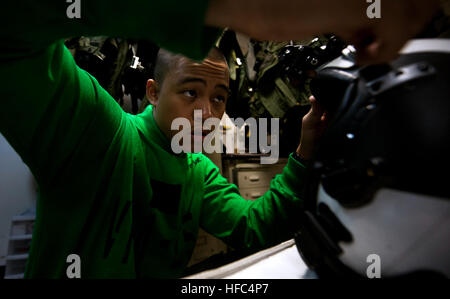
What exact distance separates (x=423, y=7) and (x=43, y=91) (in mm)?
609

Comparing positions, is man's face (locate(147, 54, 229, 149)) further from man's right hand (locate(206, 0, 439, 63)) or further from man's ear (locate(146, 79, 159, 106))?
man's right hand (locate(206, 0, 439, 63))

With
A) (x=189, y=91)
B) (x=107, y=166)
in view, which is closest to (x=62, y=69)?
(x=107, y=166)

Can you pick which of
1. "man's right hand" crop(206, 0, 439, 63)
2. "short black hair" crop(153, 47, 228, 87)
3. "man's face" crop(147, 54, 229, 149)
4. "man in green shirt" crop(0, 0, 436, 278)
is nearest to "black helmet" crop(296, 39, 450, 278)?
"man's right hand" crop(206, 0, 439, 63)

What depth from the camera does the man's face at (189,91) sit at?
80cm

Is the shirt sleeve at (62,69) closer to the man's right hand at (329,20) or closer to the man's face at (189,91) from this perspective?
the man's right hand at (329,20)

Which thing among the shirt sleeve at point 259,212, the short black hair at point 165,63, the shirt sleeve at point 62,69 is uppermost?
the short black hair at point 165,63

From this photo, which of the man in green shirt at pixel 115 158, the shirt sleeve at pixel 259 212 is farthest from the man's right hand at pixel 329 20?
the shirt sleeve at pixel 259 212

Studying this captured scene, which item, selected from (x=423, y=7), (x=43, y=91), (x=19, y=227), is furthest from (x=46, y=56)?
(x=19, y=227)

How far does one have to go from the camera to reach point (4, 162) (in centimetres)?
150

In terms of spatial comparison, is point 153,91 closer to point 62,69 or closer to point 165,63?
point 165,63

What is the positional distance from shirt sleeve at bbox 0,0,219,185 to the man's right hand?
0.04 m

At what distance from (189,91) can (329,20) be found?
2.11 ft

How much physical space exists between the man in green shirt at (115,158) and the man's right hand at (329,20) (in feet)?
0.03
